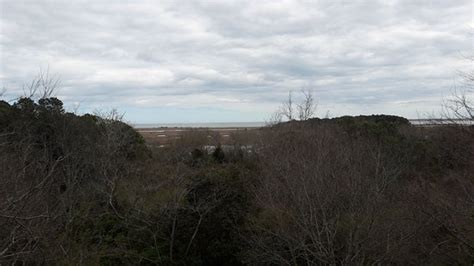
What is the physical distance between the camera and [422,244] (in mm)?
19781

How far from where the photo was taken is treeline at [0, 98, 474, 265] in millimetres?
18344

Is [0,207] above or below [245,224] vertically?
above

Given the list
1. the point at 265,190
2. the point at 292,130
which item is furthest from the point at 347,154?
the point at 292,130

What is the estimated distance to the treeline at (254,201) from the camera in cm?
1834

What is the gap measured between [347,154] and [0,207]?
18.7 meters

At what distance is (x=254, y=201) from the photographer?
80.4 feet

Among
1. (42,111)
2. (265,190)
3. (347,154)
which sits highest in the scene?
(42,111)

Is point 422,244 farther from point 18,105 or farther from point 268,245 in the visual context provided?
point 18,105

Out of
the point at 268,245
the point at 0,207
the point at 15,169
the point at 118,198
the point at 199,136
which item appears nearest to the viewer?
the point at 0,207

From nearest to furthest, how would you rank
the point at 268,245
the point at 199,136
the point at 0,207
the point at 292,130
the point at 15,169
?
the point at 0,207, the point at 15,169, the point at 268,245, the point at 292,130, the point at 199,136

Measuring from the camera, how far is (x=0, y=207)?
288 inches

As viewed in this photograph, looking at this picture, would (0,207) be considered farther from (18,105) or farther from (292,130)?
(292,130)

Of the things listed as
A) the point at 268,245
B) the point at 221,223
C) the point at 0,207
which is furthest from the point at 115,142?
the point at 0,207

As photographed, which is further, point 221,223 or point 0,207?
point 221,223
